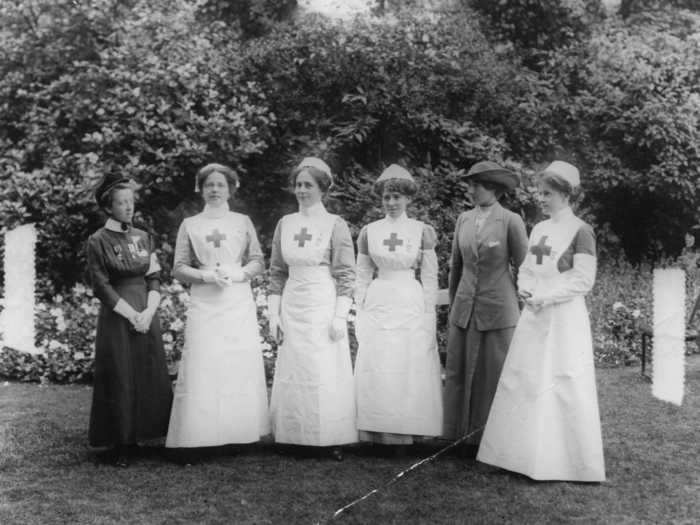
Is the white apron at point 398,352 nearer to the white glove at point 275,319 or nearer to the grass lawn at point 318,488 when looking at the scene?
the grass lawn at point 318,488

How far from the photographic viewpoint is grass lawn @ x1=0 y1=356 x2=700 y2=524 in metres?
Result: 3.88

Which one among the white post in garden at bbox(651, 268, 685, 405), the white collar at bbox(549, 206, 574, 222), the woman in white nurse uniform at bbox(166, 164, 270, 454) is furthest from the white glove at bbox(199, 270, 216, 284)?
the white post in garden at bbox(651, 268, 685, 405)

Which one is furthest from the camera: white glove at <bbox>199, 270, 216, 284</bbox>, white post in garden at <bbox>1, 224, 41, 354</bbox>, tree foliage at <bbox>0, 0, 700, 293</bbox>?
tree foliage at <bbox>0, 0, 700, 293</bbox>

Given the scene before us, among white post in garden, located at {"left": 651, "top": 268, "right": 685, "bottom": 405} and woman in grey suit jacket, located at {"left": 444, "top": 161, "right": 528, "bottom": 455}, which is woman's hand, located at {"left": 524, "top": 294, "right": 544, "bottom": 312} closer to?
woman in grey suit jacket, located at {"left": 444, "top": 161, "right": 528, "bottom": 455}

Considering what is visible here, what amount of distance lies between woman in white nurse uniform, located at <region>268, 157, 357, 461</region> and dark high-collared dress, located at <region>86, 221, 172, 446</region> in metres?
0.80

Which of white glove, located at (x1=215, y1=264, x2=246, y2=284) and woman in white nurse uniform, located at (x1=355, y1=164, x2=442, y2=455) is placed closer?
white glove, located at (x1=215, y1=264, x2=246, y2=284)

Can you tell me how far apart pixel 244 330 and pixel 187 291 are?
11.6 ft

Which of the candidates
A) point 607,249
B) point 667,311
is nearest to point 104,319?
point 667,311

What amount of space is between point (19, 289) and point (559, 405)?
645 centimetres

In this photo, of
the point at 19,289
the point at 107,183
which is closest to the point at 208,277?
the point at 107,183

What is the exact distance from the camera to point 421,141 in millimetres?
8992

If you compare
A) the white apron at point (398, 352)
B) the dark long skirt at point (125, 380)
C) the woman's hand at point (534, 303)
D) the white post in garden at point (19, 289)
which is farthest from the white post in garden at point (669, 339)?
the white post in garden at point (19, 289)

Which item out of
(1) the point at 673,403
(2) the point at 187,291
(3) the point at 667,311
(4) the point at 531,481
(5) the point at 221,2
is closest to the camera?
(4) the point at 531,481

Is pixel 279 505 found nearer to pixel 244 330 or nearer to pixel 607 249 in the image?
pixel 244 330
